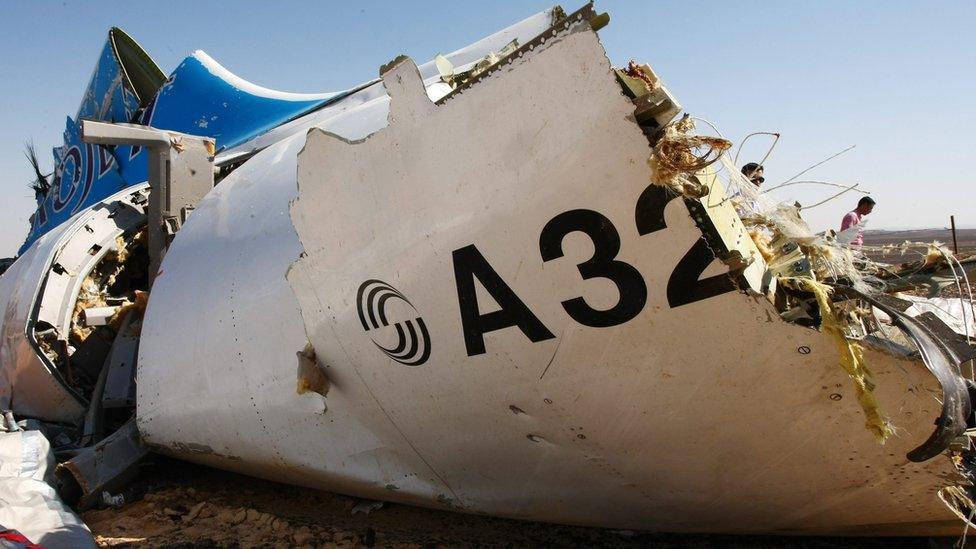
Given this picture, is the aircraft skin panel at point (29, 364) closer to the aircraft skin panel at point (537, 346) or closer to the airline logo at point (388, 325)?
the aircraft skin panel at point (537, 346)

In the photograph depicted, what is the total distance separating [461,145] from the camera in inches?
90.9

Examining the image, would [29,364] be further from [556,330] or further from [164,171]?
[556,330]

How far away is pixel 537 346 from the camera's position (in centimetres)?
232

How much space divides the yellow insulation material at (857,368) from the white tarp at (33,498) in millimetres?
3194

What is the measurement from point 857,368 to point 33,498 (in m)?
3.78

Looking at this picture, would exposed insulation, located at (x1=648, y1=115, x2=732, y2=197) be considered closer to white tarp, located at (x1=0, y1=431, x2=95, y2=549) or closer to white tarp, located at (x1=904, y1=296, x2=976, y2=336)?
white tarp, located at (x1=904, y1=296, x2=976, y2=336)

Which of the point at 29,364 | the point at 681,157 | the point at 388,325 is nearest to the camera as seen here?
the point at 681,157

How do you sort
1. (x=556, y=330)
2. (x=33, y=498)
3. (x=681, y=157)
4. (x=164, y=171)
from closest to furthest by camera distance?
(x=681, y=157)
(x=556, y=330)
(x=33, y=498)
(x=164, y=171)

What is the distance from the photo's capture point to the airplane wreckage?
2.00m

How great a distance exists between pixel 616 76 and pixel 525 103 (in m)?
0.30

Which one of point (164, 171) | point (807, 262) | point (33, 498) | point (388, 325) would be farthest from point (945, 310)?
point (164, 171)

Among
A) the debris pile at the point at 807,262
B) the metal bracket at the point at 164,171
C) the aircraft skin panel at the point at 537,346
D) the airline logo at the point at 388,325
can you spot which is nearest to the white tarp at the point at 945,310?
the debris pile at the point at 807,262

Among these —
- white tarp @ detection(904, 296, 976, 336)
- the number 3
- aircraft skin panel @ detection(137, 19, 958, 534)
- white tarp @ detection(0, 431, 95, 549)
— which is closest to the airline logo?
aircraft skin panel @ detection(137, 19, 958, 534)

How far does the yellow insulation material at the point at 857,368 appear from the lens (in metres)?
1.92
